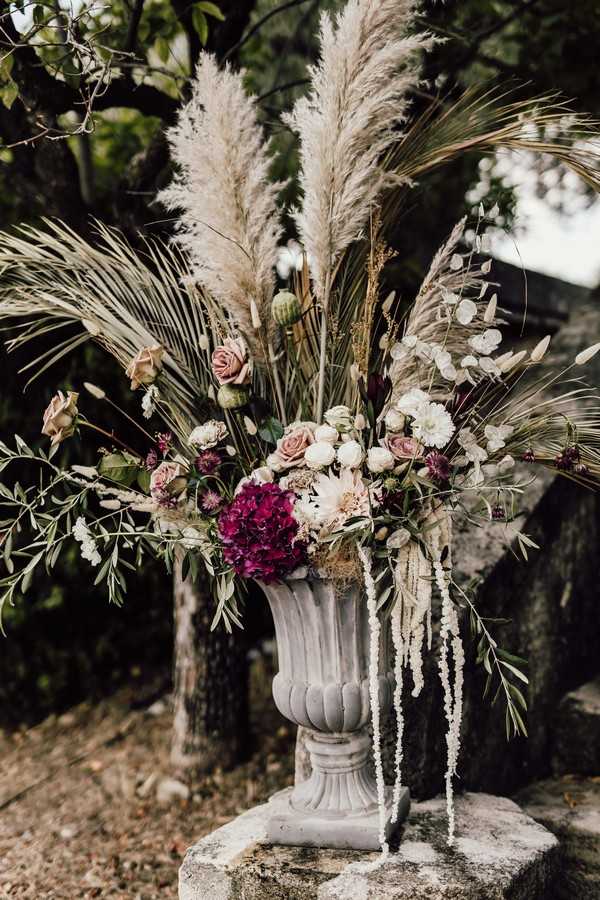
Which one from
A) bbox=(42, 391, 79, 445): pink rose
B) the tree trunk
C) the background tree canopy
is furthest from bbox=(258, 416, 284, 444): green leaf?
the tree trunk

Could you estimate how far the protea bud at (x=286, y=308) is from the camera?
66.8 inches

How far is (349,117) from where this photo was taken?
1.66m

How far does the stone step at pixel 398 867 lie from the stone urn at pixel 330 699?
0.05m

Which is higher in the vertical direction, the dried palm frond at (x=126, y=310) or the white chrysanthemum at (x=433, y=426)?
the dried palm frond at (x=126, y=310)

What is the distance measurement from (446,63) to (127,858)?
295 centimetres

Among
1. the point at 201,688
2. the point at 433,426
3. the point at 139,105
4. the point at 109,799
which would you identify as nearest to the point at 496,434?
the point at 433,426

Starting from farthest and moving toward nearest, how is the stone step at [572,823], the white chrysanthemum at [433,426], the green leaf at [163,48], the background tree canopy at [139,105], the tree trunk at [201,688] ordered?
the tree trunk at [201,688], the green leaf at [163,48], the background tree canopy at [139,105], the stone step at [572,823], the white chrysanthemum at [433,426]

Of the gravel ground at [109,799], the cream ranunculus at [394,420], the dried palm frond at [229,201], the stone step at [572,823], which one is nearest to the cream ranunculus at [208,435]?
the dried palm frond at [229,201]

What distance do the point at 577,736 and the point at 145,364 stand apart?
170 cm

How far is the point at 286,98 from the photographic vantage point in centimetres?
338

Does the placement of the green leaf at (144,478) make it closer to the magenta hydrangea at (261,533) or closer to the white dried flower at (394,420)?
the magenta hydrangea at (261,533)

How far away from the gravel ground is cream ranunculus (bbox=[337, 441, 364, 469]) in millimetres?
1469

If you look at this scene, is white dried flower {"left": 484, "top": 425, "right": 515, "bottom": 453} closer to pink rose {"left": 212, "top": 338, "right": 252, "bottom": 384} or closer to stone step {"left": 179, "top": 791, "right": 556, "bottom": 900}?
pink rose {"left": 212, "top": 338, "right": 252, "bottom": 384}

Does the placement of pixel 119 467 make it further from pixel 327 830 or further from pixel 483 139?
pixel 483 139
